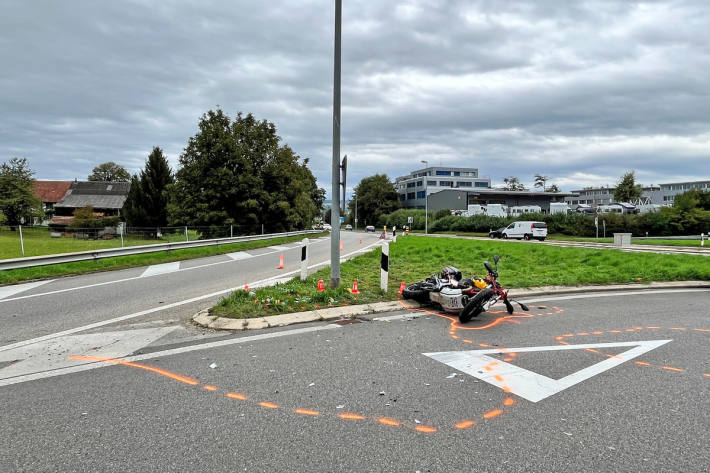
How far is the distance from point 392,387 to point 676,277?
11.0 metres

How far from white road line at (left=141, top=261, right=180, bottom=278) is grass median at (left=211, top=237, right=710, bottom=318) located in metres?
4.74

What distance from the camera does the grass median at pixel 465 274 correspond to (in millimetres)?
6781

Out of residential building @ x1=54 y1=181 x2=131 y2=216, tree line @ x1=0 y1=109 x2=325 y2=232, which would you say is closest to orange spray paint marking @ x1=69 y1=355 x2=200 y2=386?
tree line @ x1=0 y1=109 x2=325 y2=232

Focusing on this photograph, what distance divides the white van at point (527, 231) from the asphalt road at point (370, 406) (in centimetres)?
3548

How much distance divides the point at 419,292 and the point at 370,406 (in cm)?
416

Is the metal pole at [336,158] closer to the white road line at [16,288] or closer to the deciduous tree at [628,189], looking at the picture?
the white road line at [16,288]

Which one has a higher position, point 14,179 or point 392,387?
point 14,179

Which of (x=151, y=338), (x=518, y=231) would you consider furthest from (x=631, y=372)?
(x=518, y=231)

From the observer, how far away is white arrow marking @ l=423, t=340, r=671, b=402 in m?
3.65

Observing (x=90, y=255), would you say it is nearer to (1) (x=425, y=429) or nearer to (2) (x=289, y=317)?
(2) (x=289, y=317)

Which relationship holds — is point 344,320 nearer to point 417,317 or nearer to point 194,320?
point 417,317

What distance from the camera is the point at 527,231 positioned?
3944cm

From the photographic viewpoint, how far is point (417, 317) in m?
6.46

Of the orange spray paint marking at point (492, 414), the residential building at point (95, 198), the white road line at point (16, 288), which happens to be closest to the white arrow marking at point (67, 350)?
the orange spray paint marking at point (492, 414)
